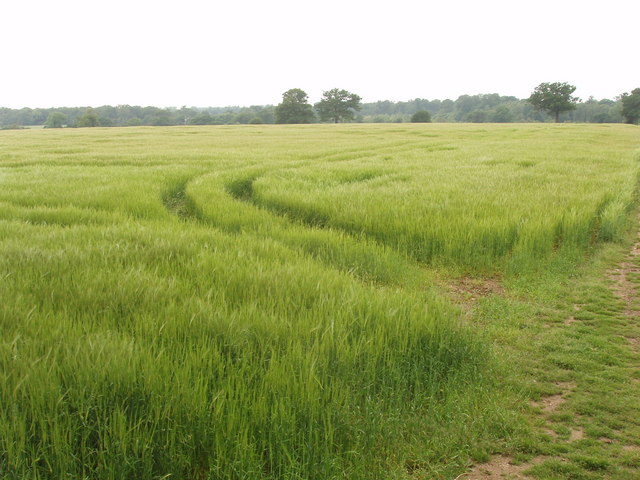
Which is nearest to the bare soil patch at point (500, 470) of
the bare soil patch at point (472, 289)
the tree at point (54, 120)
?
the bare soil patch at point (472, 289)

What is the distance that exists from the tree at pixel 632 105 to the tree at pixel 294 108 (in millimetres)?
54431

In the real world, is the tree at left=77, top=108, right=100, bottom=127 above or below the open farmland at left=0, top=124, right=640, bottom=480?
above

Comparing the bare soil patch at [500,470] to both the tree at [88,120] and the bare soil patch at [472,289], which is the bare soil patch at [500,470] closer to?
the bare soil patch at [472,289]

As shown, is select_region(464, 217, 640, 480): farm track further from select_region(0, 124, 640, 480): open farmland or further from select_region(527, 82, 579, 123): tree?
select_region(527, 82, 579, 123): tree

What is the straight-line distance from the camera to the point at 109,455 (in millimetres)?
1890

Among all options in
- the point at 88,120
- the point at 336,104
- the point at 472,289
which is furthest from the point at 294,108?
the point at 472,289

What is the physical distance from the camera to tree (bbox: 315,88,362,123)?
89688 millimetres

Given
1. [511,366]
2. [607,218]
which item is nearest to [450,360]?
[511,366]

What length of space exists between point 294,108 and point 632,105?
58111 mm

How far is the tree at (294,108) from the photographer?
8800cm

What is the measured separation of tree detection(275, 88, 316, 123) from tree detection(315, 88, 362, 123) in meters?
2.51

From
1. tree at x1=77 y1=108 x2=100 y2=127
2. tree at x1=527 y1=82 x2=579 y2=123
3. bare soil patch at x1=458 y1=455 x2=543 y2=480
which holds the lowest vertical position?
bare soil patch at x1=458 y1=455 x2=543 y2=480

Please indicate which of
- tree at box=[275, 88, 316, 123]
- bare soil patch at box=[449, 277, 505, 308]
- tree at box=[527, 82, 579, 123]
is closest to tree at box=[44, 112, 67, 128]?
tree at box=[275, 88, 316, 123]

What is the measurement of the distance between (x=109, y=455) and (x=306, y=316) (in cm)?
148
